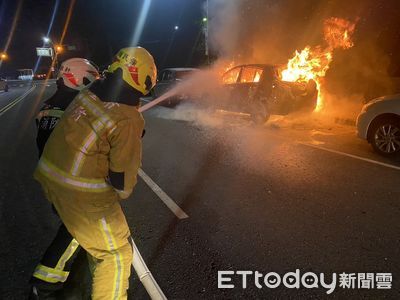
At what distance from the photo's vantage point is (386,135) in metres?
6.17

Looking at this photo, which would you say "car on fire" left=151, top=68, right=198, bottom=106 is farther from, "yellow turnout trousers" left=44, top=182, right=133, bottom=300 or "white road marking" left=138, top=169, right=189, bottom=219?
"yellow turnout trousers" left=44, top=182, right=133, bottom=300

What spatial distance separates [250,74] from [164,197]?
20.5 ft

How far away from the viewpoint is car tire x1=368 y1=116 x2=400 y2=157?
19.8 ft

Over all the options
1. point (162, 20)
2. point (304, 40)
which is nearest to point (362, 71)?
point (304, 40)

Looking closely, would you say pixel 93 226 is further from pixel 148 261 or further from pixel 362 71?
pixel 362 71

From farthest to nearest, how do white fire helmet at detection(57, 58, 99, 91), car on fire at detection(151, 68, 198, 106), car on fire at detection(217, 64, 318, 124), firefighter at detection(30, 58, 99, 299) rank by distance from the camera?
car on fire at detection(151, 68, 198, 106), car on fire at detection(217, 64, 318, 124), white fire helmet at detection(57, 58, 99, 91), firefighter at detection(30, 58, 99, 299)

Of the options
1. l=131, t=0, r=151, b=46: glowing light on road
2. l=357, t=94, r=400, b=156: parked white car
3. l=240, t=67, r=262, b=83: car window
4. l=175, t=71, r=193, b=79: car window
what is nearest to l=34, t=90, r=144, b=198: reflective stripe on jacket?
l=357, t=94, r=400, b=156: parked white car

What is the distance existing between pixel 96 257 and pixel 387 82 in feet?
36.8

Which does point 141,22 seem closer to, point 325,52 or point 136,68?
point 325,52

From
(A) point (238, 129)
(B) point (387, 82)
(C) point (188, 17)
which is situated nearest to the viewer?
(A) point (238, 129)

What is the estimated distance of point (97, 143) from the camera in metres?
1.94

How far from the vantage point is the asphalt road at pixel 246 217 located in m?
2.99

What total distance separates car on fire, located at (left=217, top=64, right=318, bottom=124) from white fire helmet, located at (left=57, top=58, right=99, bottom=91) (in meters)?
6.72

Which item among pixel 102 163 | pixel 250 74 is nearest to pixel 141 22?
pixel 250 74
